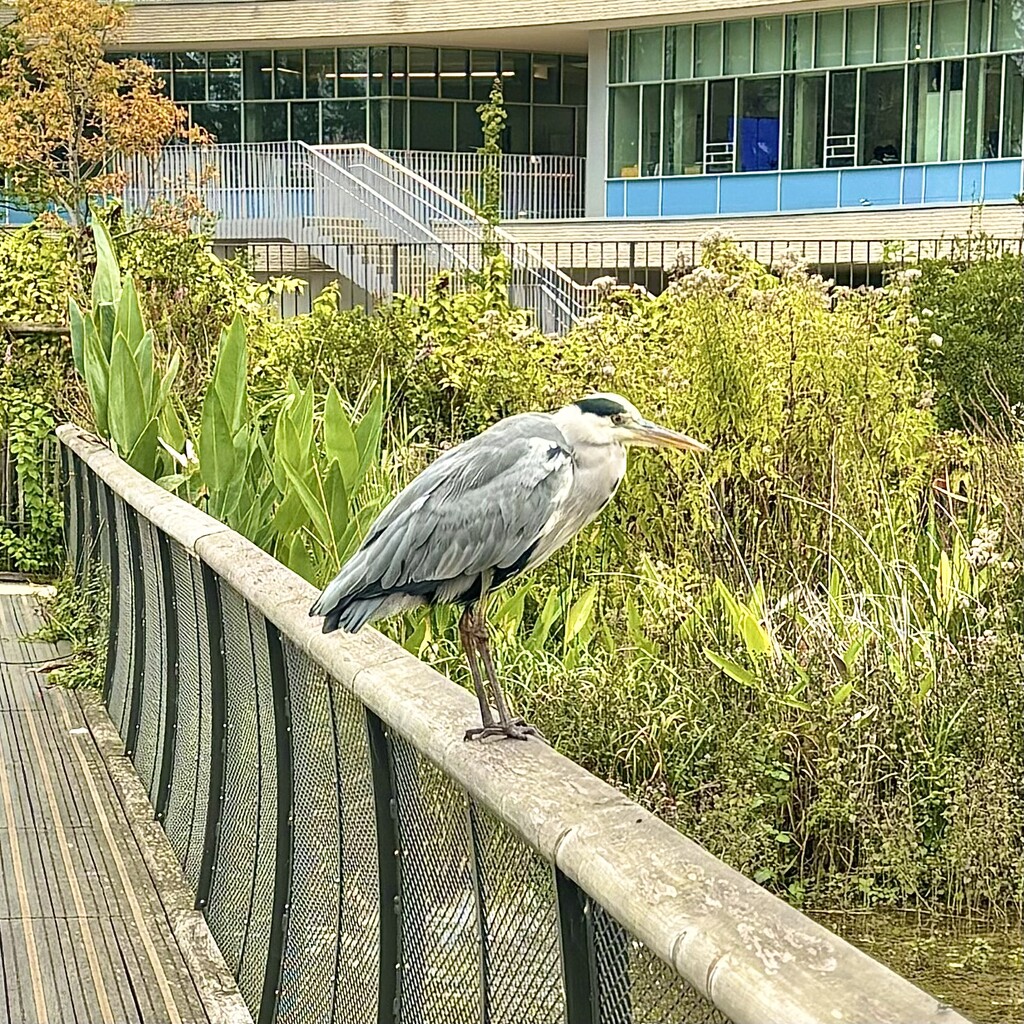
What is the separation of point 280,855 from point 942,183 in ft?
98.0

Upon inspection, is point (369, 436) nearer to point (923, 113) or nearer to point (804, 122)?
point (923, 113)

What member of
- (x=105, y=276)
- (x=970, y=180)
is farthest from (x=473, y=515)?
(x=970, y=180)

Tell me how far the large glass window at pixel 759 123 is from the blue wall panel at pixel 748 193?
1.12ft

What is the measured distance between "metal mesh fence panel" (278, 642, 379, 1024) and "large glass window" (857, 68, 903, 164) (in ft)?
100

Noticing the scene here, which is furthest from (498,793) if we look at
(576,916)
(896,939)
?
(896,939)

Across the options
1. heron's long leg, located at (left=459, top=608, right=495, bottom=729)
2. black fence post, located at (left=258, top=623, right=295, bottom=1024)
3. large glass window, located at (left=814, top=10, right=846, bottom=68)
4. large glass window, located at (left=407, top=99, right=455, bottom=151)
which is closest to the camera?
heron's long leg, located at (left=459, top=608, right=495, bottom=729)

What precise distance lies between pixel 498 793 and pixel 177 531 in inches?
113

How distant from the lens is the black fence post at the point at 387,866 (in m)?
3.37

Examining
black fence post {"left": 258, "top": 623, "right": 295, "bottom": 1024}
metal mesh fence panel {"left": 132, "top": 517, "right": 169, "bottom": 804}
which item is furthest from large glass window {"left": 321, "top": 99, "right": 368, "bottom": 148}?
black fence post {"left": 258, "top": 623, "right": 295, "bottom": 1024}

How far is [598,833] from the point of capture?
2213 millimetres

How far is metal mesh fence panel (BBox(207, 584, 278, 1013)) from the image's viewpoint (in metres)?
4.52

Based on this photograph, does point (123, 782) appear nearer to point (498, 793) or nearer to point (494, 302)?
point (498, 793)

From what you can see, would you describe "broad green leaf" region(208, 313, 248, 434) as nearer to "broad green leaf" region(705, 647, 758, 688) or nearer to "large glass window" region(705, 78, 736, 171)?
"broad green leaf" region(705, 647, 758, 688)

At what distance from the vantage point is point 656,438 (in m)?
3.64
